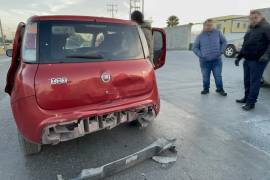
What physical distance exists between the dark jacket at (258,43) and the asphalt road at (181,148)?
1061mm

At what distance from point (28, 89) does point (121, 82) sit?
0.95 metres

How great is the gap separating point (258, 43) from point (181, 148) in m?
2.48

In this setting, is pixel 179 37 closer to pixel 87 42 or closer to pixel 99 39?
pixel 87 42

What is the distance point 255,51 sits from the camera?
3953 mm

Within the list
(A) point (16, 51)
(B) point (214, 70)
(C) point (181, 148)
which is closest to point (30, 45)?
(A) point (16, 51)

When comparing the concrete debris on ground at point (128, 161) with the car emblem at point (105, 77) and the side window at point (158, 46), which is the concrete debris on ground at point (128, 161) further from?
the side window at point (158, 46)

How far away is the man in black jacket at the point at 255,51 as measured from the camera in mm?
3812

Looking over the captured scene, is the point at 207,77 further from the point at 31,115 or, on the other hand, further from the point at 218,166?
the point at 31,115

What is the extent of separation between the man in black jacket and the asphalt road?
18.3 inches

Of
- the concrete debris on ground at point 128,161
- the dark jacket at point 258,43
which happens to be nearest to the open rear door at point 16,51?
the concrete debris on ground at point 128,161

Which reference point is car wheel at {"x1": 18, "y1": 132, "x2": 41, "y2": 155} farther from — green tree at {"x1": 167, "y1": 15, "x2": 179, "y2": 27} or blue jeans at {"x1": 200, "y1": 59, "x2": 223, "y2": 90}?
green tree at {"x1": 167, "y1": 15, "x2": 179, "y2": 27}

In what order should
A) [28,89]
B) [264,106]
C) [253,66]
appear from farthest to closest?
[264,106]
[253,66]
[28,89]

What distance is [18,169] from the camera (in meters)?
2.40

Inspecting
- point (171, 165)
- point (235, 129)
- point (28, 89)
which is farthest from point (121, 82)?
point (235, 129)
